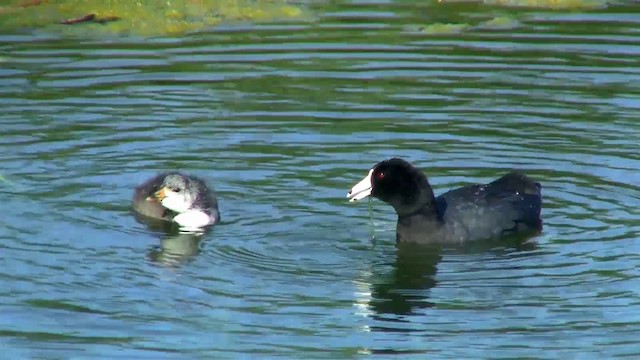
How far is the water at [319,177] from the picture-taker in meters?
9.12

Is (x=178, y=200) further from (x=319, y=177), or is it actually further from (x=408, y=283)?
(x=408, y=283)

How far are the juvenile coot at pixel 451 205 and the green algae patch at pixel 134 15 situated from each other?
605 cm

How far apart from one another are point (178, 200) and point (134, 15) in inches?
238

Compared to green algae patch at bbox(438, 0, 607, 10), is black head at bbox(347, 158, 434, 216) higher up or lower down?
lower down

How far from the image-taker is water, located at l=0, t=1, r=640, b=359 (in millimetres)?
9117

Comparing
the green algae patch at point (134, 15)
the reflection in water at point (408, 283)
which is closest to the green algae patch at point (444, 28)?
the green algae patch at point (134, 15)

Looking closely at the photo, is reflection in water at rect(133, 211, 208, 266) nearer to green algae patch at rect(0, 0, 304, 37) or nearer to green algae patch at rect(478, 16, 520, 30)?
green algae patch at rect(0, 0, 304, 37)

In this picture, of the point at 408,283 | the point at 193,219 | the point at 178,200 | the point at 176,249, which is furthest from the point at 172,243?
the point at 408,283

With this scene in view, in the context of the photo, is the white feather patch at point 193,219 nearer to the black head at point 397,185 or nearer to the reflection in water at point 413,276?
the black head at point 397,185

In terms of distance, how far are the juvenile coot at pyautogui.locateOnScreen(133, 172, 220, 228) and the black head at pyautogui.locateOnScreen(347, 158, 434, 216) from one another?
42.7 inches

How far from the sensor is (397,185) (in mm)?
11023

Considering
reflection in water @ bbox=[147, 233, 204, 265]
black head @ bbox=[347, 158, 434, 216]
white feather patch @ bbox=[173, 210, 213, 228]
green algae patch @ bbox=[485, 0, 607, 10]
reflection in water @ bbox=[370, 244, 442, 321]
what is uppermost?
green algae patch @ bbox=[485, 0, 607, 10]

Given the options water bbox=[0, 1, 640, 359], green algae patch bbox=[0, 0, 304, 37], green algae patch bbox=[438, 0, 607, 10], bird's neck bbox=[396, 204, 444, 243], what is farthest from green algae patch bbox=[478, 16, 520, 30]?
bird's neck bbox=[396, 204, 444, 243]

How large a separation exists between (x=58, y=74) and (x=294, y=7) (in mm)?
3545
